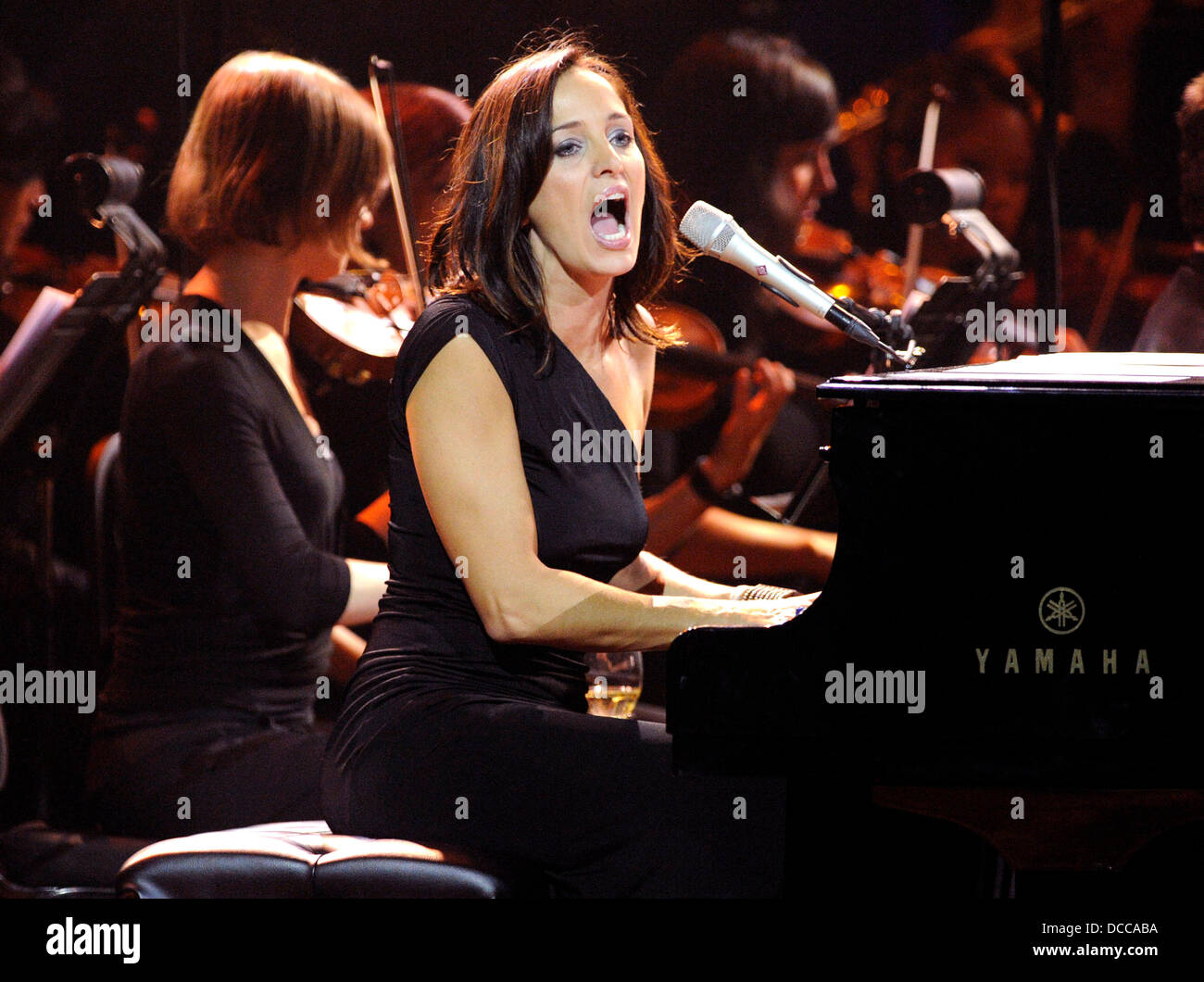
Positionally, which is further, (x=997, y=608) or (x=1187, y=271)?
(x=1187, y=271)

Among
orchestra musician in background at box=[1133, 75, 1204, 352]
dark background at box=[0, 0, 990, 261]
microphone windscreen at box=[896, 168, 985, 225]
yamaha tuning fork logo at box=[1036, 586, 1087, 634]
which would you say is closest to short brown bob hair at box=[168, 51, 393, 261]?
dark background at box=[0, 0, 990, 261]

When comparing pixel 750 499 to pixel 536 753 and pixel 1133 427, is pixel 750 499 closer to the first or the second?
pixel 536 753

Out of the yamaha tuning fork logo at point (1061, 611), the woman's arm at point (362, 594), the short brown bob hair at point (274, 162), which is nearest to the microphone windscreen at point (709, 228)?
the yamaha tuning fork logo at point (1061, 611)

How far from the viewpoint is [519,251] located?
7.36 ft

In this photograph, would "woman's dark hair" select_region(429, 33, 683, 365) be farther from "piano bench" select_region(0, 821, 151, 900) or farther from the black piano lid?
"piano bench" select_region(0, 821, 151, 900)

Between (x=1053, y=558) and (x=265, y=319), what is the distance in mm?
2062

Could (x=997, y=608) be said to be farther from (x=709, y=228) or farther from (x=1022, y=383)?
(x=709, y=228)

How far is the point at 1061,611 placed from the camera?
1619 mm

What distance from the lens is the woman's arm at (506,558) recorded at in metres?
1.98

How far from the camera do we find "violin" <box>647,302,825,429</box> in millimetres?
3463

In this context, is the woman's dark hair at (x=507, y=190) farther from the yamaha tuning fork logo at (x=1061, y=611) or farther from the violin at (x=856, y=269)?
the violin at (x=856, y=269)

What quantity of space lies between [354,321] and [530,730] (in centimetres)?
156

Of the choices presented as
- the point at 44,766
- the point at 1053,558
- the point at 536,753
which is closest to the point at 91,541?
the point at 44,766

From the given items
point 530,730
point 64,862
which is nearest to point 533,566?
point 530,730
